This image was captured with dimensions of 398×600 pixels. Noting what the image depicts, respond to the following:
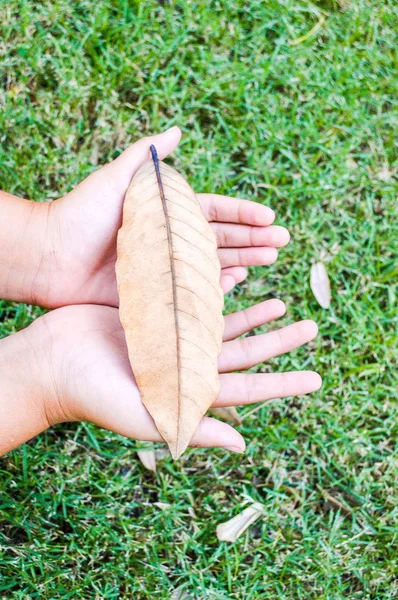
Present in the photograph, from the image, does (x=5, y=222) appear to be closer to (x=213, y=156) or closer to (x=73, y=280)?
(x=73, y=280)

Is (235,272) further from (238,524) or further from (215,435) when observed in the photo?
(238,524)

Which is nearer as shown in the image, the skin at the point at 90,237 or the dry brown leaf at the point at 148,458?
the skin at the point at 90,237

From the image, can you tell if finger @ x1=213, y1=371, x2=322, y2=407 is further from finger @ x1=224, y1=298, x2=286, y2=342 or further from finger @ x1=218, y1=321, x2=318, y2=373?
finger @ x1=224, y1=298, x2=286, y2=342

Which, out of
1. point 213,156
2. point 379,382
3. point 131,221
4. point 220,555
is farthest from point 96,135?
point 220,555

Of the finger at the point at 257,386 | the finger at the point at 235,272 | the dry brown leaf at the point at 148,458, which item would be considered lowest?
the dry brown leaf at the point at 148,458

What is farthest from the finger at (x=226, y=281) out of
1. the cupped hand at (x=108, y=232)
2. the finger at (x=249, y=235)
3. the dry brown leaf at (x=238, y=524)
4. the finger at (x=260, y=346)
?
the dry brown leaf at (x=238, y=524)

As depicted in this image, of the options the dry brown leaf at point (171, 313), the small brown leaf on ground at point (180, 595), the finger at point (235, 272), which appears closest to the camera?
the dry brown leaf at point (171, 313)

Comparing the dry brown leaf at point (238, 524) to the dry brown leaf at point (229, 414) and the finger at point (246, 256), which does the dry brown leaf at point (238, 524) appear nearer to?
the dry brown leaf at point (229, 414)

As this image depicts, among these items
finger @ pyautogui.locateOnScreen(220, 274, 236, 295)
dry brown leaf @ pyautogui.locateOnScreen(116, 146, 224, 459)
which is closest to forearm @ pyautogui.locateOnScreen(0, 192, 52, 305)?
dry brown leaf @ pyautogui.locateOnScreen(116, 146, 224, 459)
